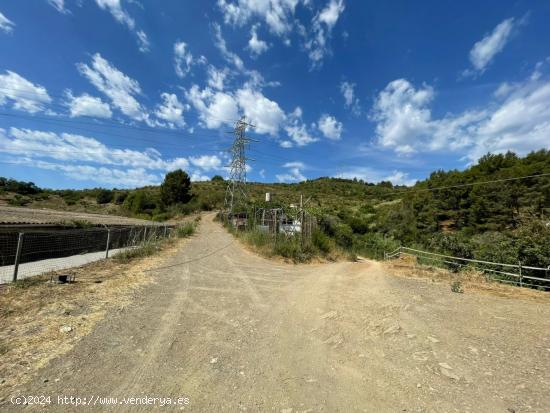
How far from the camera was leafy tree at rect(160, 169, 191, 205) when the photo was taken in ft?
166

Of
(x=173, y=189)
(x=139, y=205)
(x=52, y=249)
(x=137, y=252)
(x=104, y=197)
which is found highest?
(x=173, y=189)

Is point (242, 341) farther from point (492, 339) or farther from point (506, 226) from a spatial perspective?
point (506, 226)

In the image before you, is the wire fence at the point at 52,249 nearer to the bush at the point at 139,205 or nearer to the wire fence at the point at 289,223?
the wire fence at the point at 289,223

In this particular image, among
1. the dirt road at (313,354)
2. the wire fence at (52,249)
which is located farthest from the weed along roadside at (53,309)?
the wire fence at (52,249)

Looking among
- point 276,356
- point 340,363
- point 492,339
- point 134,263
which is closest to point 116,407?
point 276,356

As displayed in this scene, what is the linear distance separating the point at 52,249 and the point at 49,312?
9624mm

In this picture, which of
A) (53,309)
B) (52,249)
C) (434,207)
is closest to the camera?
(53,309)

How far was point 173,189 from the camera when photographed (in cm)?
5053

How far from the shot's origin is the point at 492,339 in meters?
4.97

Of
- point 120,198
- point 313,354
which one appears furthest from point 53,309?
point 120,198

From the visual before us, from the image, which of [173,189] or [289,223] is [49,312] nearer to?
[289,223]

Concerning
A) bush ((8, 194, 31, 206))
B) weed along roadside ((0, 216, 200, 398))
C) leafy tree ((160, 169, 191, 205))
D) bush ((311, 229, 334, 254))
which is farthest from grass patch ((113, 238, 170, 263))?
leafy tree ((160, 169, 191, 205))

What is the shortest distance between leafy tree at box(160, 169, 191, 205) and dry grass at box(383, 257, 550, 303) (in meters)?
42.9

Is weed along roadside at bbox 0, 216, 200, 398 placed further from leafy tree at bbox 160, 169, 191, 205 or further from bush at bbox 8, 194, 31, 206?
leafy tree at bbox 160, 169, 191, 205
